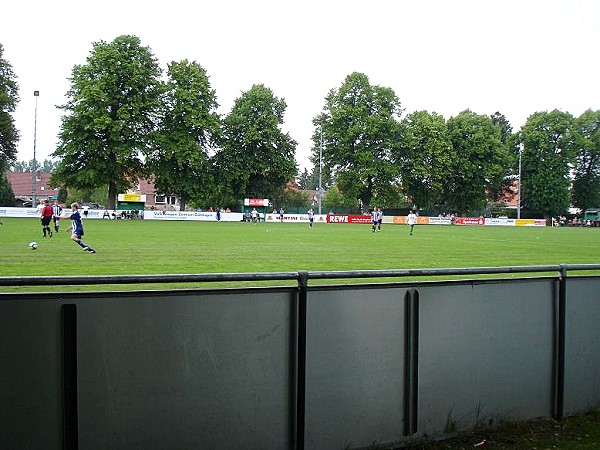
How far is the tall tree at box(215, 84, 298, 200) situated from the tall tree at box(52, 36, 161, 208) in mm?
12341

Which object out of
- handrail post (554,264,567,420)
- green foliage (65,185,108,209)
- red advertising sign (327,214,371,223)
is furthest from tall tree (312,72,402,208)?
handrail post (554,264,567,420)

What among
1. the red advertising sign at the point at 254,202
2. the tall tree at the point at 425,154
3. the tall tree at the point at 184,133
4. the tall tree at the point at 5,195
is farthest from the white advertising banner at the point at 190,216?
the tall tree at the point at 425,154

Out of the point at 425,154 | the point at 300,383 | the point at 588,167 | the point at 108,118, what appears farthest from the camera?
the point at 588,167

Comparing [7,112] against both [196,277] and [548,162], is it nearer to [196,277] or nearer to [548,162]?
[196,277]

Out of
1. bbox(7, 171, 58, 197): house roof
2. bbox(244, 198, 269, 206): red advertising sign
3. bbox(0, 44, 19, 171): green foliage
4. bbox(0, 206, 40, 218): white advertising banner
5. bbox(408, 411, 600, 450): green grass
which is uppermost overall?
bbox(0, 44, 19, 171): green foliage

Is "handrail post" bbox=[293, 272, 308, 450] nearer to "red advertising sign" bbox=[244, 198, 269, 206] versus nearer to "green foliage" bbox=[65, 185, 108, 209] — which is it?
"red advertising sign" bbox=[244, 198, 269, 206]

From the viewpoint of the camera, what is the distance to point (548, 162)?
8950cm

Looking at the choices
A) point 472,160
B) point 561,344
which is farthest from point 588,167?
point 561,344

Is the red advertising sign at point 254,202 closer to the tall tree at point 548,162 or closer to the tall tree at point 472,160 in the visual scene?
the tall tree at point 472,160

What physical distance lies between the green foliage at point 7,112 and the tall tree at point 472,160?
5941 cm

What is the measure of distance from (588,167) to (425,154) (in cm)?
3240

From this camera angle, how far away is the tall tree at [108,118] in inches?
2383

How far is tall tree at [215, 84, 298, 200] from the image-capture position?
242 ft

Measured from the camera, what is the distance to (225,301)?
148 inches
